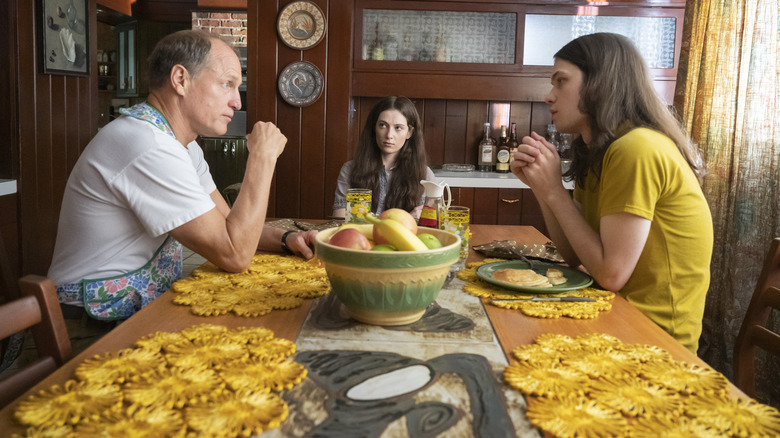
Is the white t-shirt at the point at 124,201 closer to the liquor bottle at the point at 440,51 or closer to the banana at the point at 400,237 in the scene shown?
the banana at the point at 400,237

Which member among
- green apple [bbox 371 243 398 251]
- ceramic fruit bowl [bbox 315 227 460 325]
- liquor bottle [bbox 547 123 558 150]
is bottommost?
ceramic fruit bowl [bbox 315 227 460 325]

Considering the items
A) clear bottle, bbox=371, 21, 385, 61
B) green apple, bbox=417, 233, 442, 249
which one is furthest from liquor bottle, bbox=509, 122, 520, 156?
green apple, bbox=417, 233, 442, 249

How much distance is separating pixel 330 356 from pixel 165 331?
0.30 m

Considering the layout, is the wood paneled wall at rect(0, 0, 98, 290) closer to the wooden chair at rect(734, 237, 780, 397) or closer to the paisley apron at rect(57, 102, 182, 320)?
the paisley apron at rect(57, 102, 182, 320)

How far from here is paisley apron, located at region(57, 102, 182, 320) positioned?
1.35m

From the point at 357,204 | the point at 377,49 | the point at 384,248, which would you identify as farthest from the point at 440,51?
the point at 384,248

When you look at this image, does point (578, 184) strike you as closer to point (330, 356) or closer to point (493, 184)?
point (330, 356)

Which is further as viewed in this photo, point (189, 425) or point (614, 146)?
point (614, 146)

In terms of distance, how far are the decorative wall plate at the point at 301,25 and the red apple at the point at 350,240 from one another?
9.76 ft

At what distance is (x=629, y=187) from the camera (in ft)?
4.34

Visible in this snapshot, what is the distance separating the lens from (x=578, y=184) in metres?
1.71

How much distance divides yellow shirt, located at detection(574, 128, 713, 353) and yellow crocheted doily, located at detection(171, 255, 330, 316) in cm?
70

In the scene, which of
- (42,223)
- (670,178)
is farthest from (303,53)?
(670,178)

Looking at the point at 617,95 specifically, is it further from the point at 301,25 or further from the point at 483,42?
the point at 301,25
